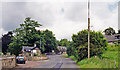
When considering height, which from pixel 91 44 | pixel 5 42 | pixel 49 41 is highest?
pixel 49 41

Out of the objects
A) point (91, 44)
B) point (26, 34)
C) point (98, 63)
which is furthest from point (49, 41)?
point (98, 63)

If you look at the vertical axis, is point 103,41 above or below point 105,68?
above

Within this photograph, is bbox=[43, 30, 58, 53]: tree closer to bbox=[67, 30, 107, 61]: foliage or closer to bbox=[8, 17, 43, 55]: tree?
bbox=[8, 17, 43, 55]: tree

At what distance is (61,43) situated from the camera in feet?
571

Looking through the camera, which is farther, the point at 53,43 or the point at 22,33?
the point at 53,43

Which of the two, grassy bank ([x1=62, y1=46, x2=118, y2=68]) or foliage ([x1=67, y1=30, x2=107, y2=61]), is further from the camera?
foliage ([x1=67, y1=30, x2=107, y2=61])

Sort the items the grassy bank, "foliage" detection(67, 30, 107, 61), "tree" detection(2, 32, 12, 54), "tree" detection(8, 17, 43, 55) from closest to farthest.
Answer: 1. the grassy bank
2. "foliage" detection(67, 30, 107, 61)
3. "tree" detection(2, 32, 12, 54)
4. "tree" detection(8, 17, 43, 55)

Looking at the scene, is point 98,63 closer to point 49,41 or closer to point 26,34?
point 26,34

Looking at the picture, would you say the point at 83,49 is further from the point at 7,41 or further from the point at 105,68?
the point at 7,41

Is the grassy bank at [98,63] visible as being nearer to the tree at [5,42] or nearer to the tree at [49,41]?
the tree at [5,42]

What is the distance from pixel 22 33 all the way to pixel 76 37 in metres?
40.1

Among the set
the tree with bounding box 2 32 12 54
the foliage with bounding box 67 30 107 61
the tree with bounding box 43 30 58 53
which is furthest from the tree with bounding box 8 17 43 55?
the foliage with bounding box 67 30 107 61

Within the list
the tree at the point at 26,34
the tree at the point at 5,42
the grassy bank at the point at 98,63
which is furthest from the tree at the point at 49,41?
the grassy bank at the point at 98,63

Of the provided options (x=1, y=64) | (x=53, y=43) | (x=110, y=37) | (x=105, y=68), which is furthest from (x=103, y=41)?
(x=53, y=43)
